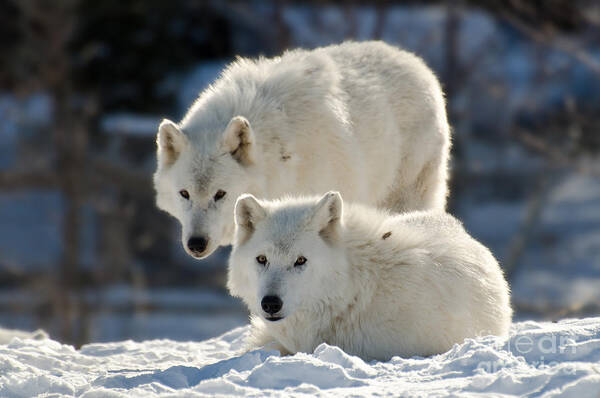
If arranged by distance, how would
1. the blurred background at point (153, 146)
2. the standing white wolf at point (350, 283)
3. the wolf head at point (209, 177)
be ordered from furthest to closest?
the blurred background at point (153, 146) → the wolf head at point (209, 177) → the standing white wolf at point (350, 283)

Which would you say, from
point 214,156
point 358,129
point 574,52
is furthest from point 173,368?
point 574,52

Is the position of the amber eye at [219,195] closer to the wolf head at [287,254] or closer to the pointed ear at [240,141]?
the pointed ear at [240,141]

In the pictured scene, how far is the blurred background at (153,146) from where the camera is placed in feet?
71.1

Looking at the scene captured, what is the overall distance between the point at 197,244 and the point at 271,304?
1.60m

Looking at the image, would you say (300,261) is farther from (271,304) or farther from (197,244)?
(197,244)

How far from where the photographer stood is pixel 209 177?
24.2 ft

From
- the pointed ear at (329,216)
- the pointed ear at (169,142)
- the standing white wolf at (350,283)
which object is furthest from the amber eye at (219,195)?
the pointed ear at (329,216)

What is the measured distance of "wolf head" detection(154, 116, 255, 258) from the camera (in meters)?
7.30

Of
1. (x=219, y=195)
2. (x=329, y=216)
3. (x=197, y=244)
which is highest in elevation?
(x=219, y=195)

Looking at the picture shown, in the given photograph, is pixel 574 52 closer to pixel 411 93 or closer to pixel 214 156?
pixel 411 93

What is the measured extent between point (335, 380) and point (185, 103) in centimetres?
1997

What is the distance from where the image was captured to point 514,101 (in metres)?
24.8

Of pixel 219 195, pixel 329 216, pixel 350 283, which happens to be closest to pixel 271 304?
pixel 350 283

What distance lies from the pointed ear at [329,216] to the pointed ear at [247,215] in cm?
39
